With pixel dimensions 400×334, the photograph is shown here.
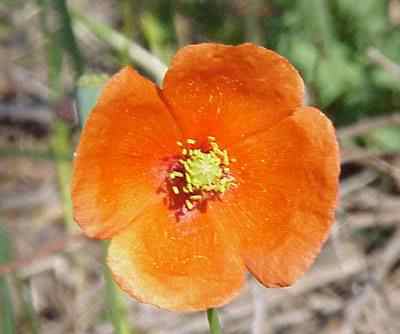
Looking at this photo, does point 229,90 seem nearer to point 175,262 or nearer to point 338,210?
point 175,262

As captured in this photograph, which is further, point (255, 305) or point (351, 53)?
point (351, 53)

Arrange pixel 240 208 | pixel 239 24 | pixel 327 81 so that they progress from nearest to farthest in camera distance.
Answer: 1. pixel 240 208
2. pixel 327 81
3. pixel 239 24

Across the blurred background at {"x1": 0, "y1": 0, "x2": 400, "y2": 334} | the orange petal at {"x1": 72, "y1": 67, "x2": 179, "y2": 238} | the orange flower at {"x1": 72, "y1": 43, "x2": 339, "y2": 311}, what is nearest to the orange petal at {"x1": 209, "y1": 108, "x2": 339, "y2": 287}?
the orange flower at {"x1": 72, "y1": 43, "x2": 339, "y2": 311}

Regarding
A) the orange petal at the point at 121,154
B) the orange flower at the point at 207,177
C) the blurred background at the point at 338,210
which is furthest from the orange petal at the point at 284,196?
the blurred background at the point at 338,210

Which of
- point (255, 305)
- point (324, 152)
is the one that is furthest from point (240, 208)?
point (255, 305)

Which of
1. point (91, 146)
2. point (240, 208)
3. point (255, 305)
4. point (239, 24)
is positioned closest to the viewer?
point (91, 146)

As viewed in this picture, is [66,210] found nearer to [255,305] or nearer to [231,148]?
[255,305]

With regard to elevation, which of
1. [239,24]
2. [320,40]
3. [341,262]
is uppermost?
[320,40]

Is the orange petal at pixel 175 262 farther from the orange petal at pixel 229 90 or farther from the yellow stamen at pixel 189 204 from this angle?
the orange petal at pixel 229 90
